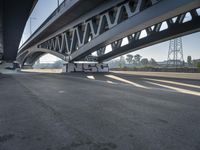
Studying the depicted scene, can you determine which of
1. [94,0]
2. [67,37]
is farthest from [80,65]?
[94,0]

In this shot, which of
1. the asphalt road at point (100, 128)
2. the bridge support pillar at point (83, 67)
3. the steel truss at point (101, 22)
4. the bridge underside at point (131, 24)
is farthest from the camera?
the bridge support pillar at point (83, 67)

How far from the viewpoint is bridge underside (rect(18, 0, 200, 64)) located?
13.3 metres

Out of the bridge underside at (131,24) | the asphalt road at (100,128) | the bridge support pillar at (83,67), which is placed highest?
the bridge underside at (131,24)

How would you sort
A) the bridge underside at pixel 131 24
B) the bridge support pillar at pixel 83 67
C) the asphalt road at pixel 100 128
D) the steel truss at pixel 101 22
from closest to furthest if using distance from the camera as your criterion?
the asphalt road at pixel 100 128 < the bridge underside at pixel 131 24 < the steel truss at pixel 101 22 < the bridge support pillar at pixel 83 67

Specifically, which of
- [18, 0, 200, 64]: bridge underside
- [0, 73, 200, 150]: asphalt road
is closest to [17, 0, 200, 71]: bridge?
[18, 0, 200, 64]: bridge underside

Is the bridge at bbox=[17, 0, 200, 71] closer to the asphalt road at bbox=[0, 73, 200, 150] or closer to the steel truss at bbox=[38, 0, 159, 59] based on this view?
the steel truss at bbox=[38, 0, 159, 59]

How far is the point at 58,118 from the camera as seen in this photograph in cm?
441

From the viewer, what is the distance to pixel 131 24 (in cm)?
1566

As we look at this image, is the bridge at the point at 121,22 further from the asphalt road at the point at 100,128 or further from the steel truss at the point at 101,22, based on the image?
the asphalt road at the point at 100,128

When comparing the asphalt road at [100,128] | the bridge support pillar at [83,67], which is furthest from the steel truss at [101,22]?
the asphalt road at [100,128]

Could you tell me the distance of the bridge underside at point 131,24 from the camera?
13.3 meters

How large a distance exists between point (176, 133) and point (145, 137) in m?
0.69

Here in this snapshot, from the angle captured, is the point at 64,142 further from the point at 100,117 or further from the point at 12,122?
the point at 12,122

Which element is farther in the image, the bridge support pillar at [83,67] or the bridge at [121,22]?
the bridge support pillar at [83,67]
